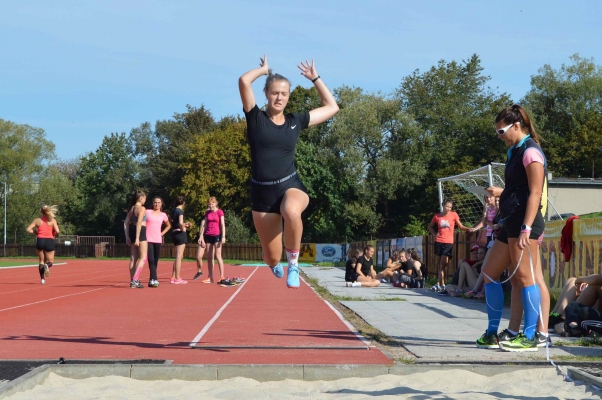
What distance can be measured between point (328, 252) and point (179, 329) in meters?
44.1

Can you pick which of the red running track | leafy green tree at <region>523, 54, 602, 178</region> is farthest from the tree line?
the red running track

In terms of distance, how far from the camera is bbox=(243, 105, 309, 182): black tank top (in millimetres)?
6258

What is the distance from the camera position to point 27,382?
5012 millimetres

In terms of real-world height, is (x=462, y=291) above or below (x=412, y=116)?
below

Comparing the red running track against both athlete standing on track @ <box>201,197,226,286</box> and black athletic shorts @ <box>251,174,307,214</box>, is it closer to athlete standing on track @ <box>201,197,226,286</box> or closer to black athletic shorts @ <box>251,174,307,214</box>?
black athletic shorts @ <box>251,174,307,214</box>

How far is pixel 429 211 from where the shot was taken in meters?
62.0

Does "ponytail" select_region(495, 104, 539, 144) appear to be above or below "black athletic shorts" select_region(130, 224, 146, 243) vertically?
above

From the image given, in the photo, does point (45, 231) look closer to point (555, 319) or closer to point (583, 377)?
point (555, 319)

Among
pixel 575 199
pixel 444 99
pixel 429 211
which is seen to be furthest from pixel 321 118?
pixel 444 99

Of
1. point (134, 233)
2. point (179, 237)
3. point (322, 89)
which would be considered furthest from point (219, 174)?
point (322, 89)

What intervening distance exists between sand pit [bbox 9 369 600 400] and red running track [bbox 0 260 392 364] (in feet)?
1.95

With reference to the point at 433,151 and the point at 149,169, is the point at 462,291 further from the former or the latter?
the point at 149,169

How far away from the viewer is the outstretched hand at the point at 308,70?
687 centimetres

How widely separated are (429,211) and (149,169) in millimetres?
35386
